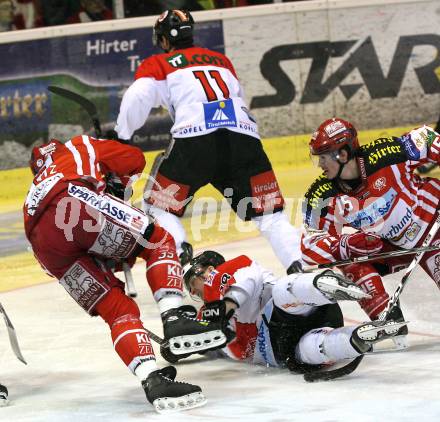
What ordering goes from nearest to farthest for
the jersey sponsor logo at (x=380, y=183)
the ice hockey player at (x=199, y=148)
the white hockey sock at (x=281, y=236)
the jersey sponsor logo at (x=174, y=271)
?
1. the jersey sponsor logo at (x=174, y=271)
2. the jersey sponsor logo at (x=380, y=183)
3. the white hockey sock at (x=281, y=236)
4. the ice hockey player at (x=199, y=148)

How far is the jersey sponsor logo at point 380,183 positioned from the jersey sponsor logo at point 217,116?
117 centimetres

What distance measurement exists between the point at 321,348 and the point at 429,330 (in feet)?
3.15

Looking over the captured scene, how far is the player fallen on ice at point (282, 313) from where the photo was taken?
4.21 meters

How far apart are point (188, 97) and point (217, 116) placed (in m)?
0.17

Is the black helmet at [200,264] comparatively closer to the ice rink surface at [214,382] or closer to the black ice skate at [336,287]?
the ice rink surface at [214,382]

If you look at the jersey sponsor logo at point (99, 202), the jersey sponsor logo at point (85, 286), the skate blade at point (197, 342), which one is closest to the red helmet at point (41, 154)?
the jersey sponsor logo at point (99, 202)

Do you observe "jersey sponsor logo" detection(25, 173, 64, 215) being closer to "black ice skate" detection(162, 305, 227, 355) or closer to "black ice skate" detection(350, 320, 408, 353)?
"black ice skate" detection(162, 305, 227, 355)

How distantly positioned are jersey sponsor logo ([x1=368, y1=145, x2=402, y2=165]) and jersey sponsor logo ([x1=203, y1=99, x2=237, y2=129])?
3.63 ft

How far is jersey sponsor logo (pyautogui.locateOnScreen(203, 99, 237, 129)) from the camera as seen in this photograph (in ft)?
19.3

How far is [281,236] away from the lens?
579 centimetres

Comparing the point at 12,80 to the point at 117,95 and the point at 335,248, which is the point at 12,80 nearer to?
the point at 117,95

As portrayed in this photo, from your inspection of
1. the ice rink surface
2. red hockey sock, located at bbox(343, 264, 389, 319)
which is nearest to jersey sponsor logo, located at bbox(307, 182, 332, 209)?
red hockey sock, located at bbox(343, 264, 389, 319)

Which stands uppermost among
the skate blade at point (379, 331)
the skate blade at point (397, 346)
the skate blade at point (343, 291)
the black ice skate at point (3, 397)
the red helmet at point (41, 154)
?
the red helmet at point (41, 154)

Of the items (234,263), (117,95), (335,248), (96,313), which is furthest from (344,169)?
(117,95)
